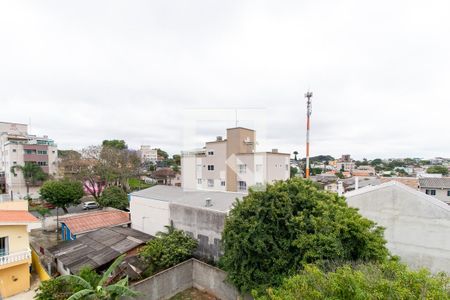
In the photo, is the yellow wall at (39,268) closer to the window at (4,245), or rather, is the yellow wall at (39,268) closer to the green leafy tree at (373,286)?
the window at (4,245)

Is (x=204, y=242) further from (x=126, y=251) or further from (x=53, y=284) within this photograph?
(x=53, y=284)

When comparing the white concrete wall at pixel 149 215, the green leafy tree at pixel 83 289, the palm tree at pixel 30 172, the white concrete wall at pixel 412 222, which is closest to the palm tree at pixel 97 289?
the green leafy tree at pixel 83 289

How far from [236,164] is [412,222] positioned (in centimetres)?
1749

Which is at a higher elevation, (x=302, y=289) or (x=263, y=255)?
(x=302, y=289)

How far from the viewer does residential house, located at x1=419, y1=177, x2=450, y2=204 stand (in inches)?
1055

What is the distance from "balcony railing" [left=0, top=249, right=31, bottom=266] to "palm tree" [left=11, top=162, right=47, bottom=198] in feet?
90.0

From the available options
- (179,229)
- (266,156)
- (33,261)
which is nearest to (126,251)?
(179,229)

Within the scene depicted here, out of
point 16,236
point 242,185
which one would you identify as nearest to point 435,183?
point 242,185

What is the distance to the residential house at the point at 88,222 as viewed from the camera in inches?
672

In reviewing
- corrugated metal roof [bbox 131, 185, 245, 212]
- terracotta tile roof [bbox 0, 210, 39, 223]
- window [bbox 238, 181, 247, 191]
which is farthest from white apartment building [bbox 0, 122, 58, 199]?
window [bbox 238, 181, 247, 191]

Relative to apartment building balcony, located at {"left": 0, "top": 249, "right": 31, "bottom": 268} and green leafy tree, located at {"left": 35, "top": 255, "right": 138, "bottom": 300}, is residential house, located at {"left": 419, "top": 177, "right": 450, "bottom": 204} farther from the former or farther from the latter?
apartment building balcony, located at {"left": 0, "top": 249, "right": 31, "bottom": 268}

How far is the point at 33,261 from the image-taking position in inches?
580

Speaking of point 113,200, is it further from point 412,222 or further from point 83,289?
point 412,222

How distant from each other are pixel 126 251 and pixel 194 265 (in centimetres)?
458
